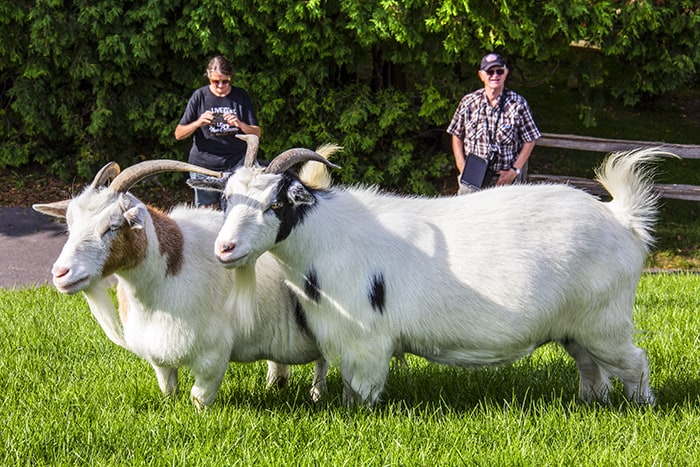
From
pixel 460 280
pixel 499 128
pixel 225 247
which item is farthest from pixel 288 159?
pixel 499 128

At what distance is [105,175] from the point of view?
404cm

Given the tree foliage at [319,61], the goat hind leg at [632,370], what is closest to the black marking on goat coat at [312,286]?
the goat hind leg at [632,370]

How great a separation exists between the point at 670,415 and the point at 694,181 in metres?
8.68

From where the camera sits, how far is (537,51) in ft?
28.9

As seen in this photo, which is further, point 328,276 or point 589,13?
point 589,13

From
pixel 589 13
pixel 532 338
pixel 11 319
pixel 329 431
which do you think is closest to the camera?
pixel 329 431

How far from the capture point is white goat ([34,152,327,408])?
372 cm

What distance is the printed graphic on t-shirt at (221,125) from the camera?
6.36m

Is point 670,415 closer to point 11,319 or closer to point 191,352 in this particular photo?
point 191,352

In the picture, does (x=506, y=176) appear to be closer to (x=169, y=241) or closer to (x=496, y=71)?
(x=496, y=71)

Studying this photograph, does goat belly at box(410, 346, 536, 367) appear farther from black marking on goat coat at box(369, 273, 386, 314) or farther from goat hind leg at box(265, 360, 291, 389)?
goat hind leg at box(265, 360, 291, 389)

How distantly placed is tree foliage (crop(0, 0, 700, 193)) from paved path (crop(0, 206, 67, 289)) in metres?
0.84

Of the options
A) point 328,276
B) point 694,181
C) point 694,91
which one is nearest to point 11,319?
point 328,276

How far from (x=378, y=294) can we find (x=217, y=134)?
288cm
